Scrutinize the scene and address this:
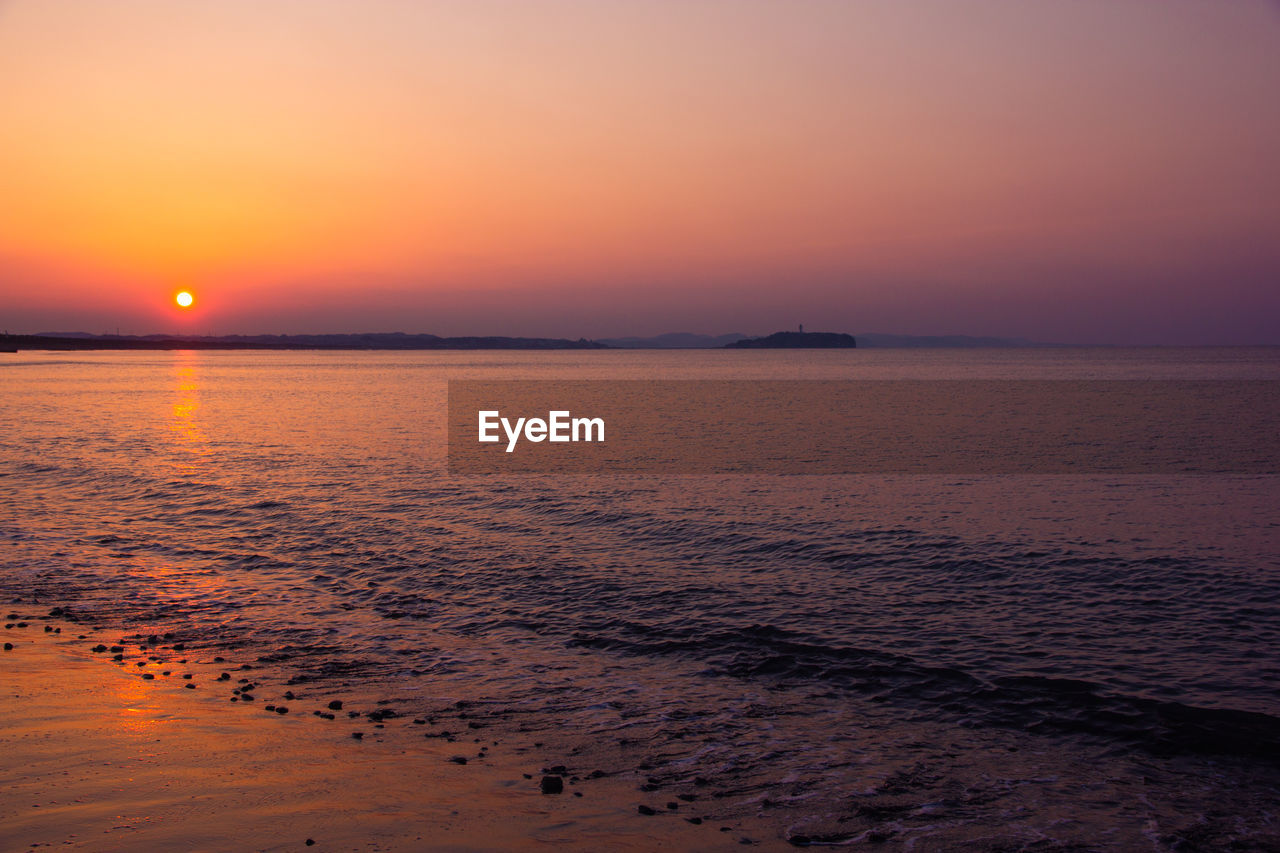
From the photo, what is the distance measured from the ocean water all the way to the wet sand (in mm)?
713

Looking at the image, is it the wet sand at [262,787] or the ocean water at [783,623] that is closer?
the wet sand at [262,787]

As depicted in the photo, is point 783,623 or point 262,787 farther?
point 783,623

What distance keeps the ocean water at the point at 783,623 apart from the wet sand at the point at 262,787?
713 mm

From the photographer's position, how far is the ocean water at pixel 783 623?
9828 mm

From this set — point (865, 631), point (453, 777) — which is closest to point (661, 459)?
point (865, 631)

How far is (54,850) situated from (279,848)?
1.79 meters

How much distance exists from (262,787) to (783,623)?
9973 millimetres

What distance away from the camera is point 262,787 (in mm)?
8688

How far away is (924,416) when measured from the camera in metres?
69.9

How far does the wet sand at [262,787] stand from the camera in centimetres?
767

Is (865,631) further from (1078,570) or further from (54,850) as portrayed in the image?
(54,850)

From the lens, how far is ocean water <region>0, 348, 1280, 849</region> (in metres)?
9.83

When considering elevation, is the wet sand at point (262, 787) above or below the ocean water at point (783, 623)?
above

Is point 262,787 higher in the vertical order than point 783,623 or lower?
higher
